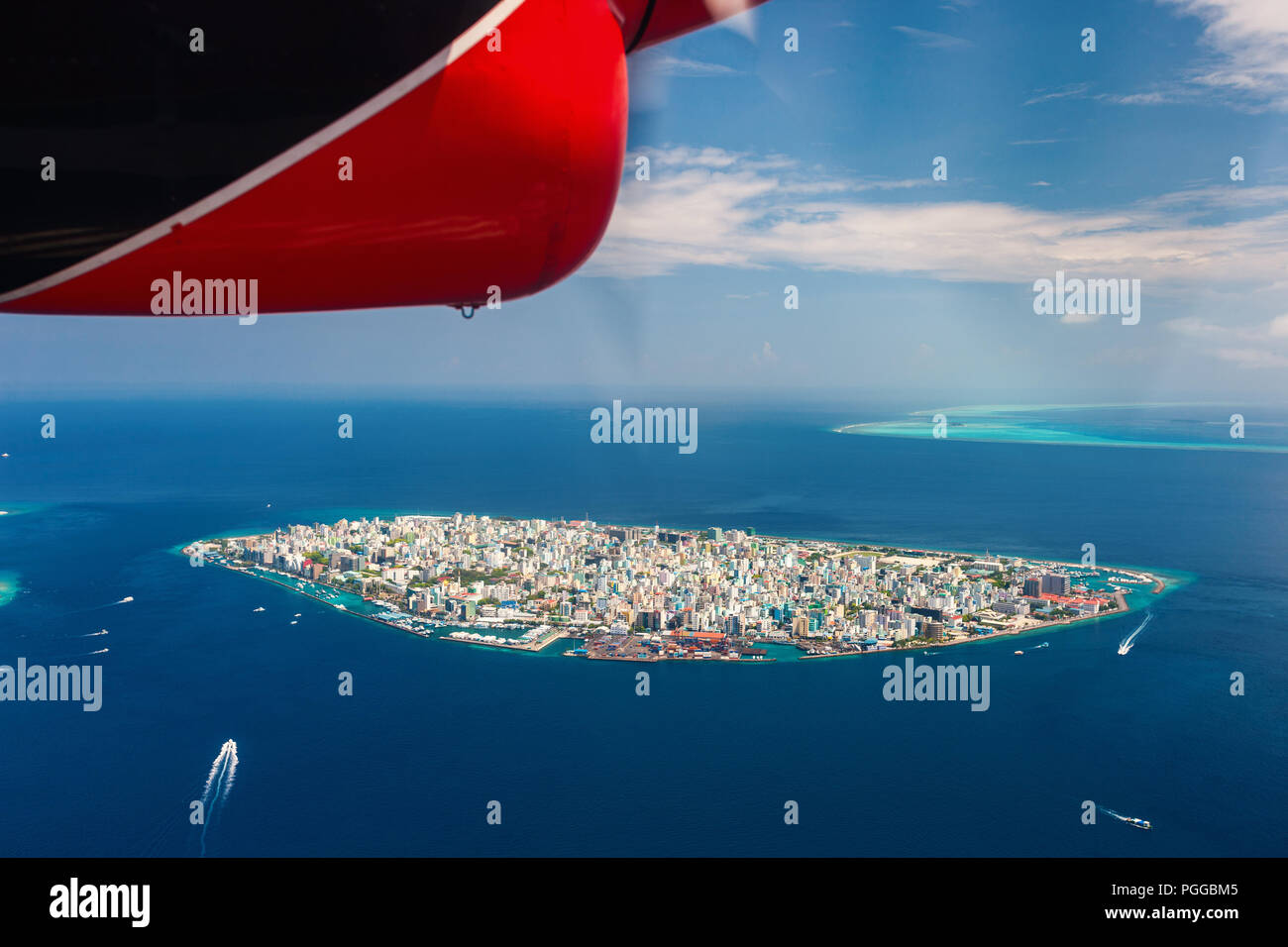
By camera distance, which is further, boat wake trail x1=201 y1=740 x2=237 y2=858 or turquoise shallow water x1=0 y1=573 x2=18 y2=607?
turquoise shallow water x1=0 y1=573 x2=18 y2=607

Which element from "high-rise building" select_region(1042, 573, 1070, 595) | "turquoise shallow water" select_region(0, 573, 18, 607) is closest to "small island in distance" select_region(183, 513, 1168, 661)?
"high-rise building" select_region(1042, 573, 1070, 595)

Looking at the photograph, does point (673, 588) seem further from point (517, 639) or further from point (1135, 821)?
point (1135, 821)

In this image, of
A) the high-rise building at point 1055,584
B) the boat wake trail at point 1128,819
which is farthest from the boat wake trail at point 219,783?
the high-rise building at point 1055,584

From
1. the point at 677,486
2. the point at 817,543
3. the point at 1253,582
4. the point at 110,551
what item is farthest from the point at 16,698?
the point at 1253,582

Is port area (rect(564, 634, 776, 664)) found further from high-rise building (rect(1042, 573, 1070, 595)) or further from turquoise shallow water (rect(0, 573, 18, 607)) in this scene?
turquoise shallow water (rect(0, 573, 18, 607))

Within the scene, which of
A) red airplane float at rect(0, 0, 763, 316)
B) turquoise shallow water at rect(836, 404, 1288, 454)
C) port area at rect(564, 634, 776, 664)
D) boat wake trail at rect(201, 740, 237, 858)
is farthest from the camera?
turquoise shallow water at rect(836, 404, 1288, 454)

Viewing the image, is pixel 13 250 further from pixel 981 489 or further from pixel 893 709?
pixel 981 489
